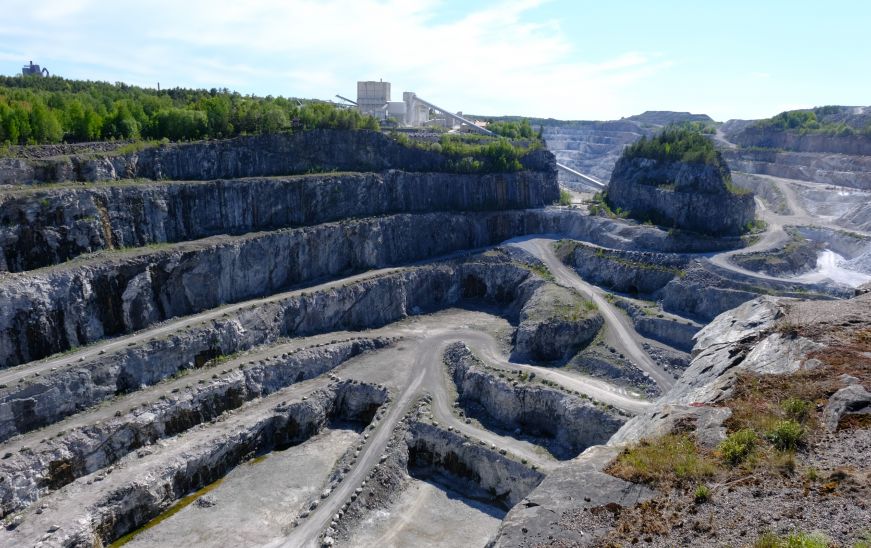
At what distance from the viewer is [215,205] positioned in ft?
208

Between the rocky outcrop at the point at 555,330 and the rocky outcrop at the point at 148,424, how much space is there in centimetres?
1752

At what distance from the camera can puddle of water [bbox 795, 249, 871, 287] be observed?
6531 centimetres

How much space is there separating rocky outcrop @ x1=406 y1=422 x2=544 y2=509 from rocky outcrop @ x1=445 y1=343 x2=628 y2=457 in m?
5.67

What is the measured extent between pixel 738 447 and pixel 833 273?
6671 centimetres

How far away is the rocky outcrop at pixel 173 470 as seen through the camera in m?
33.4

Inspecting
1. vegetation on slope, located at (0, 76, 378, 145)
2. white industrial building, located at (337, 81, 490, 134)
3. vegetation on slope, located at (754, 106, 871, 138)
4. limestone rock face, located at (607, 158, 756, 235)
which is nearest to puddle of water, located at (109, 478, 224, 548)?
vegetation on slope, located at (0, 76, 378, 145)

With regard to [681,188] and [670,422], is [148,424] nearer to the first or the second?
A: [670,422]

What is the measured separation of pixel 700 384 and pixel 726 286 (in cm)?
4342

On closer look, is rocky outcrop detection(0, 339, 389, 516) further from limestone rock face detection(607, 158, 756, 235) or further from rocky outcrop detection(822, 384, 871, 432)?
limestone rock face detection(607, 158, 756, 235)

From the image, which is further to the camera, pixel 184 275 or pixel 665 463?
pixel 184 275

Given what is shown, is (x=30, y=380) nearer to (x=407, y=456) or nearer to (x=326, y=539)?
(x=326, y=539)

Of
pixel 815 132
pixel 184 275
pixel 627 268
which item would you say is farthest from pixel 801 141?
pixel 184 275

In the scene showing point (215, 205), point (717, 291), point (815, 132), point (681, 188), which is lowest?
point (717, 291)

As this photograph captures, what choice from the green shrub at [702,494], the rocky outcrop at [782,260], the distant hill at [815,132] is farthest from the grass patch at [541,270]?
the distant hill at [815,132]
